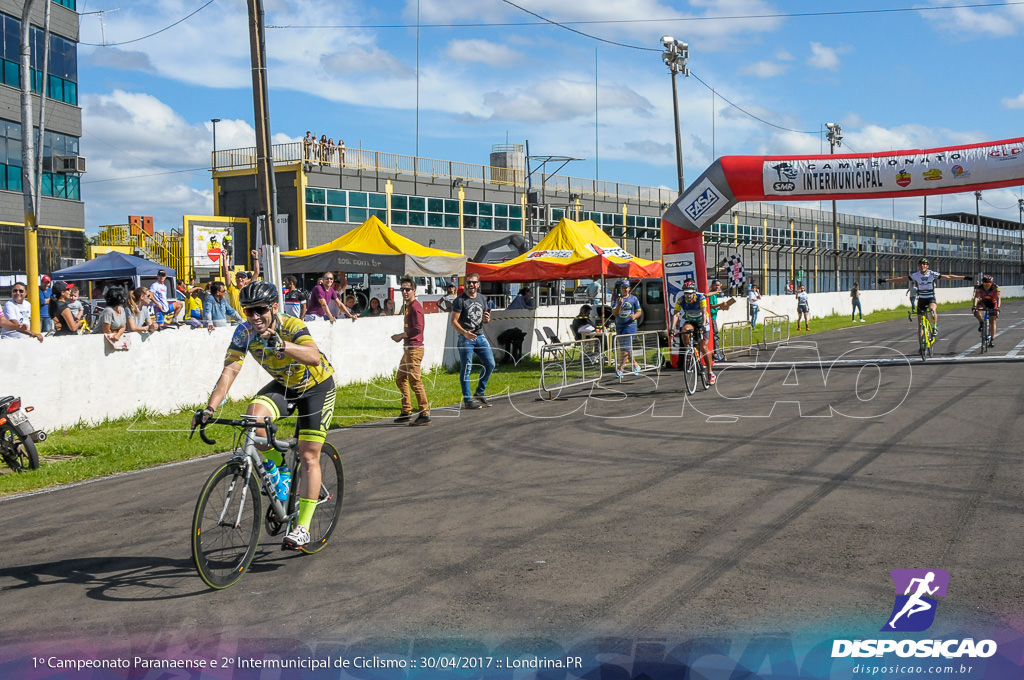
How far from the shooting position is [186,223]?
40.2 m

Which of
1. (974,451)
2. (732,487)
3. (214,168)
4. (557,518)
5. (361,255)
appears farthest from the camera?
(214,168)

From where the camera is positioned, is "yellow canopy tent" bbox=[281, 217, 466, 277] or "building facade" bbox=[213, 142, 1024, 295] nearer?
"yellow canopy tent" bbox=[281, 217, 466, 277]

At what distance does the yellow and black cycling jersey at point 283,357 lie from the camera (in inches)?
241

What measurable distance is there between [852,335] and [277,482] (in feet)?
93.4

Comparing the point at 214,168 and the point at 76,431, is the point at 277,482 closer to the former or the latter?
the point at 76,431

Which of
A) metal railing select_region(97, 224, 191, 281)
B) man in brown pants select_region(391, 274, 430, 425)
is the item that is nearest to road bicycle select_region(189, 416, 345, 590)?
man in brown pants select_region(391, 274, 430, 425)

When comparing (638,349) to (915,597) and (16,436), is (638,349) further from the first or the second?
(915,597)

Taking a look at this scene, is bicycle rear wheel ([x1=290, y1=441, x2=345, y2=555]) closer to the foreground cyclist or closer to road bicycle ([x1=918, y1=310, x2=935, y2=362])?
the foreground cyclist

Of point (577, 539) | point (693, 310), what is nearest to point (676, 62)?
point (693, 310)

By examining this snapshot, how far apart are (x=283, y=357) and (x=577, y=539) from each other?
7.83ft

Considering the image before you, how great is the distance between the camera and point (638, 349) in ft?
69.3

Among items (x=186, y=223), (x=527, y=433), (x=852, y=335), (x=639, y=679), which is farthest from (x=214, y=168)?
(x=639, y=679)

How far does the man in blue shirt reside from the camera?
1596 cm

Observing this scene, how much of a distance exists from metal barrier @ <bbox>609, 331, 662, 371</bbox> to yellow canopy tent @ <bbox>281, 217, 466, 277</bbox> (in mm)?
5124
